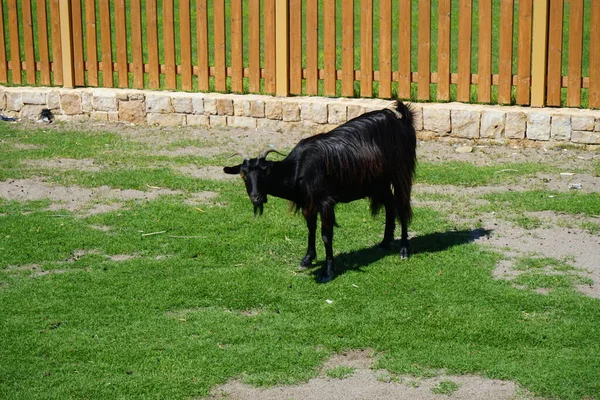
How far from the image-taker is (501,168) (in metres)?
11.9

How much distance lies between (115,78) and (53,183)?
16.6 feet

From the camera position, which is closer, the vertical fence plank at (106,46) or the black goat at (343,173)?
the black goat at (343,173)

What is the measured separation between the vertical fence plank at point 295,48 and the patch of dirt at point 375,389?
8.37 meters

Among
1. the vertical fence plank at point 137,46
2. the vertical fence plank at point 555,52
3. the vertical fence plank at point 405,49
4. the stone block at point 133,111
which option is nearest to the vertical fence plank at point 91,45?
the vertical fence plank at point 137,46

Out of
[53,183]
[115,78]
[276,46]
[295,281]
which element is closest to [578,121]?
[276,46]

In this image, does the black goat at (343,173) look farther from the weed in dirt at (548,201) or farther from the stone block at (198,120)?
the stone block at (198,120)

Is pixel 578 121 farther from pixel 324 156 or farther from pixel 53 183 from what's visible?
pixel 53 183

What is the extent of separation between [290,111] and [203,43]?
200 centimetres

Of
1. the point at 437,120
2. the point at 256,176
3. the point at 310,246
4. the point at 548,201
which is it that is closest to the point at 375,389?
the point at 256,176

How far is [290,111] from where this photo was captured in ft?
45.9

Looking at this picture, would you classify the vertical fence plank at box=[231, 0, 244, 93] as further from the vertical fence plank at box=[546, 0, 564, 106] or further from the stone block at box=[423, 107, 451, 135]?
the vertical fence plank at box=[546, 0, 564, 106]

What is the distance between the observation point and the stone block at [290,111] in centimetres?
1395

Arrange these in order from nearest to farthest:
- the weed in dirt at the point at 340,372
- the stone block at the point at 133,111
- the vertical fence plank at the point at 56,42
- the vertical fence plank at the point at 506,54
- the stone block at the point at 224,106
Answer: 1. the weed in dirt at the point at 340,372
2. the vertical fence plank at the point at 506,54
3. the stone block at the point at 224,106
4. the stone block at the point at 133,111
5. the vertical fence plank at the point at 56,42

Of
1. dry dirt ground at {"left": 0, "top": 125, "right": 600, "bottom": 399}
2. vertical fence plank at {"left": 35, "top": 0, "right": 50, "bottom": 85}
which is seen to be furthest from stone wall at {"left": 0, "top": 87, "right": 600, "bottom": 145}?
vertical fence plank at {"left": 35, "top": 0, "right": 50, "bottom": 85}
